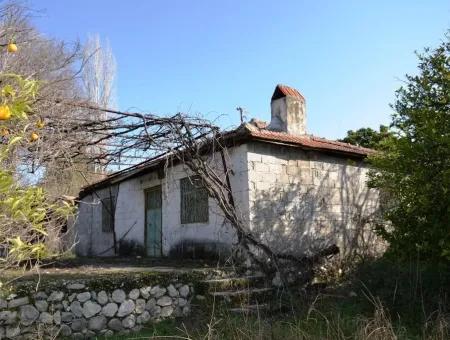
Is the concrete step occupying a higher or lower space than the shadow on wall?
lower

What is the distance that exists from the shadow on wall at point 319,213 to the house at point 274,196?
0.02 m

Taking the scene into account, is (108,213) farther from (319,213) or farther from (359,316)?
(359,316)

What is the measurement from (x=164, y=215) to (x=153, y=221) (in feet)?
2.99

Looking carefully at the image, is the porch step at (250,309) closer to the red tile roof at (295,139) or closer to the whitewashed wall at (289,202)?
the whitewashed wall at (289,202)

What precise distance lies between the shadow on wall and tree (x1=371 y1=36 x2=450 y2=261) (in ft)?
8.27

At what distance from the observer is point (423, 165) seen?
7.05m

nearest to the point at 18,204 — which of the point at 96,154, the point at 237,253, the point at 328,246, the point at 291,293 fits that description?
the point at 291,293

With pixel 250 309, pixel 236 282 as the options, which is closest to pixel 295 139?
pixel 236 282

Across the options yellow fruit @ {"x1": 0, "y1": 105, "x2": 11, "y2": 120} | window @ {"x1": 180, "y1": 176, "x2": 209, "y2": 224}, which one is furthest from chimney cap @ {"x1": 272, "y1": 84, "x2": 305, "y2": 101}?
yellow fruit @ {"x1": 0, "y1": 105, "x2": 11, "y2": 120}

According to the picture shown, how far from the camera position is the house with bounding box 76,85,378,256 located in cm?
977

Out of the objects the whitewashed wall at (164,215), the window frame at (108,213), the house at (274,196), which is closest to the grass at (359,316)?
the house at (274,196)

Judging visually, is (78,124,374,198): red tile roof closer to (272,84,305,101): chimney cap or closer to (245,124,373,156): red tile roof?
(245,124,373,156): red tile roof

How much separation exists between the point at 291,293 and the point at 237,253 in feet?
4.76

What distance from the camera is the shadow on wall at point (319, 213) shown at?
9.84 metres
